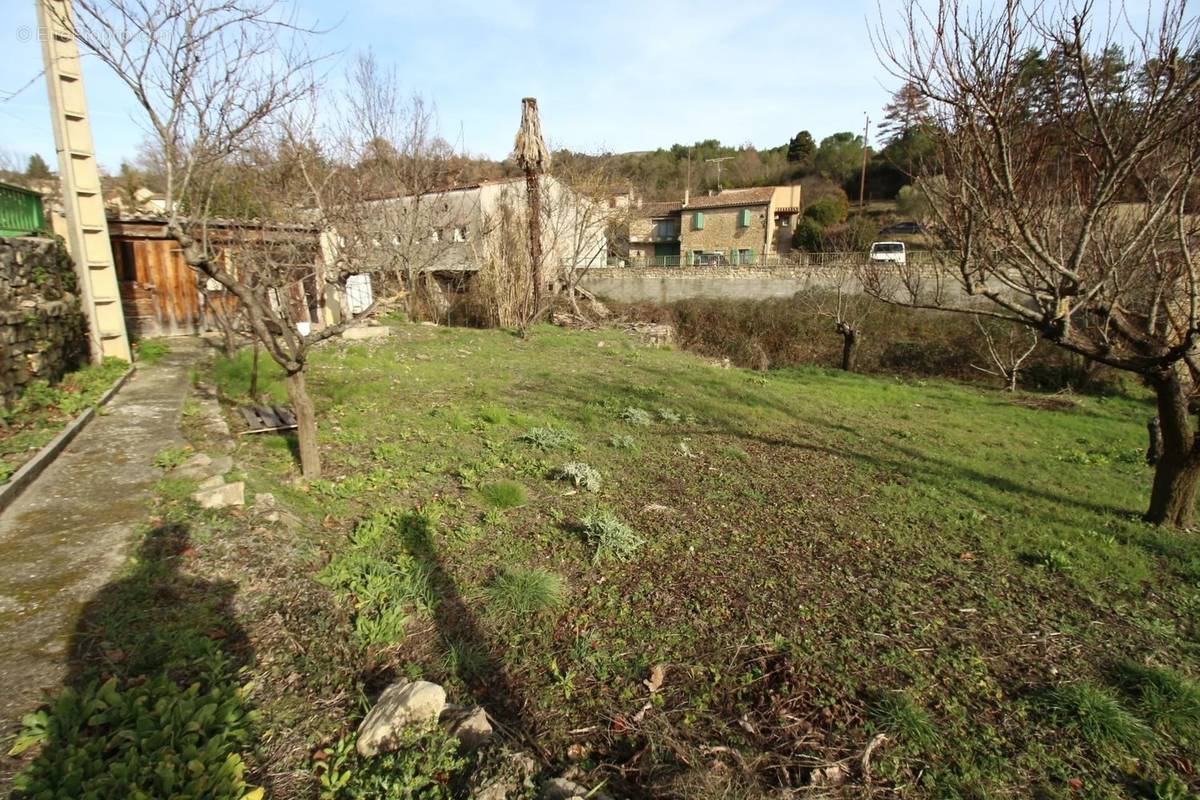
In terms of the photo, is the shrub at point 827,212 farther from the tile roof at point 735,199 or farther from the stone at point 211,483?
the stone at point 211,483

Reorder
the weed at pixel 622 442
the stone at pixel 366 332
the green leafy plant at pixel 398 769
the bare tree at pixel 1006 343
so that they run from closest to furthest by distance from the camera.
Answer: the green leafy plant at pixel 398 769 < the weed at pixel 622 442 < the stone at pixel 366 332 < the bare tree at pixel 1006 343

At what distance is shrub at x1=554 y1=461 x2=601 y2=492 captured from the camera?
539cm

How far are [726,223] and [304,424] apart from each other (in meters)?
38.5

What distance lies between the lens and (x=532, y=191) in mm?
17375

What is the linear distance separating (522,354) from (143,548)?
1005 cm

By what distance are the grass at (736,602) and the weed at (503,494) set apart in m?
0.02

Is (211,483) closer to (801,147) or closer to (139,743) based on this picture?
(139,743)

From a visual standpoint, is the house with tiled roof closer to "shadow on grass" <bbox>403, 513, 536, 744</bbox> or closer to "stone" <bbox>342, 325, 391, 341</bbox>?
"stone" <bbox>342, 325, 391, 341</bbox>

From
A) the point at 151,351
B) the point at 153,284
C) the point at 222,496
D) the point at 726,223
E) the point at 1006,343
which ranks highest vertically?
the point at 726,223

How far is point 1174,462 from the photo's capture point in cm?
521

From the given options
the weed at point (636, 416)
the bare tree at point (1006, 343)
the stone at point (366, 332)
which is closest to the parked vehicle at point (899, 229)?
the bare tree at point (1006, 343)

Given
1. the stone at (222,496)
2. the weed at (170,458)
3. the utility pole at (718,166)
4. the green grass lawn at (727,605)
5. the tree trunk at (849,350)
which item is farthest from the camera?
the utility pole at (718,166)

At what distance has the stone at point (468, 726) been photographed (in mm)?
2396

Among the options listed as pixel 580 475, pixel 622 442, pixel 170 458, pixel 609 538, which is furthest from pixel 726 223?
pixel 170 458
